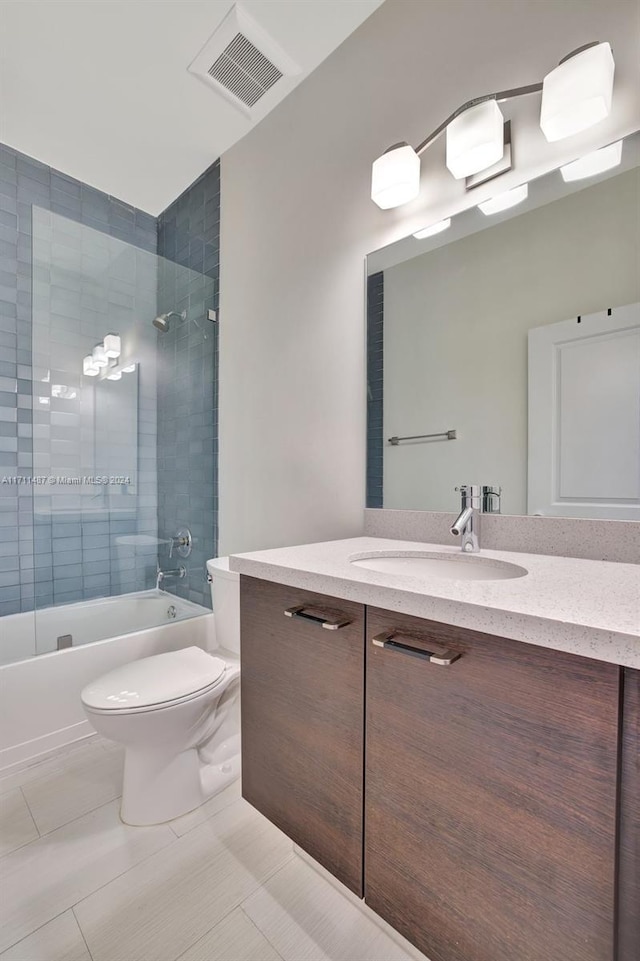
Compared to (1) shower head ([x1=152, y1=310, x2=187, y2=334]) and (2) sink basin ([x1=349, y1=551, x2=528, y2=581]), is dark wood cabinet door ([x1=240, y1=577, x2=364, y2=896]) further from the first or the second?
(1) shower head ([x1=152, y1=310, x2=187, y2=334])

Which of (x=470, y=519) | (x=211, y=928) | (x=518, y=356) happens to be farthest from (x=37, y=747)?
(x=518, y=356)

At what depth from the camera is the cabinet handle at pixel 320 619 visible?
842mm

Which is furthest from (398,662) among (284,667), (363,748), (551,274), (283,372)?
(283,372)

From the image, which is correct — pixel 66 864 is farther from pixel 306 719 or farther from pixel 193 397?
pixel 193 397

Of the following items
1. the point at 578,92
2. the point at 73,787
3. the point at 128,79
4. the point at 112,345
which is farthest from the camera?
the point at 112,345

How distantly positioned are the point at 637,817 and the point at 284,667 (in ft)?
2.14

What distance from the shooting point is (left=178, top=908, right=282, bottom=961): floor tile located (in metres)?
0.94

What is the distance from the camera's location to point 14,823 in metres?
1.32

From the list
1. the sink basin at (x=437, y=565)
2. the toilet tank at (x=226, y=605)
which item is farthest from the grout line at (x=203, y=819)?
the sink basin at (x=437, y=565)

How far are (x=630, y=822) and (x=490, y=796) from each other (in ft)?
0.58

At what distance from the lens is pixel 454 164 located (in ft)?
3.98

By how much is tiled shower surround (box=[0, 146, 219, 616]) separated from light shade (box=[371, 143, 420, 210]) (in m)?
1.19

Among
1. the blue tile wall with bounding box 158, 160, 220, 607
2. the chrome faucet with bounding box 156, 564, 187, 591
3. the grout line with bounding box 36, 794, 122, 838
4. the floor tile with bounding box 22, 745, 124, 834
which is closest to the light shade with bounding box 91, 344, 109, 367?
the blue tile wall with bounding box 158, 160, 220, 607

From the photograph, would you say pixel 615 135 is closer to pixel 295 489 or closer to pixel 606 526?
pixel 606 526
